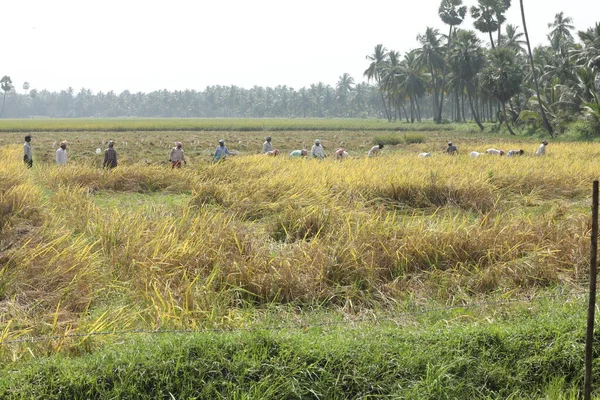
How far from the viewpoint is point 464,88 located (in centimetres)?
5512

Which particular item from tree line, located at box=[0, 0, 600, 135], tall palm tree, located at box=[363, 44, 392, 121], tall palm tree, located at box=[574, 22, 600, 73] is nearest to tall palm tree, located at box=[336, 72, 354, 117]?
tree line, located at box=[0, 0, 600, 135]

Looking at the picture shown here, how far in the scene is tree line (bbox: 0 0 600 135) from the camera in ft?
102

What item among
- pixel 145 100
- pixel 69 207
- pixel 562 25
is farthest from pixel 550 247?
pixel 145 100

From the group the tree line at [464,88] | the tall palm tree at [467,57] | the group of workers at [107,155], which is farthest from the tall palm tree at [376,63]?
the group of workers at [107,155]

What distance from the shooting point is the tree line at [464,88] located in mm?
31109

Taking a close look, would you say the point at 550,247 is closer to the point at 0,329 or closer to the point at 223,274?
the point at 223,274

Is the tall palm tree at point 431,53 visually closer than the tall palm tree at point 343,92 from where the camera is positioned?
Yes

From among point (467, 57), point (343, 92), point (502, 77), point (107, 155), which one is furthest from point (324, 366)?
point (343, 92)

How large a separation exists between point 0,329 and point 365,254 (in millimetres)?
3363

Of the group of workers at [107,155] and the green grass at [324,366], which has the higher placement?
the group of workers at [107,155]

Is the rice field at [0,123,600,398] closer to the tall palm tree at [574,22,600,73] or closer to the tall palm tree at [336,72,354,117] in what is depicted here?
the tall palm tree at [574,22,600,73]

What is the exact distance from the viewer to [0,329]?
179 inches

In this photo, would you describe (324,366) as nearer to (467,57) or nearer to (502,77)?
(502,77)

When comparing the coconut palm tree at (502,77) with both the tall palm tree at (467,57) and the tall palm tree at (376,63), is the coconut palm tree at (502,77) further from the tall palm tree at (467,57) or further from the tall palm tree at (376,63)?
the tall palm tree at (376,63)
